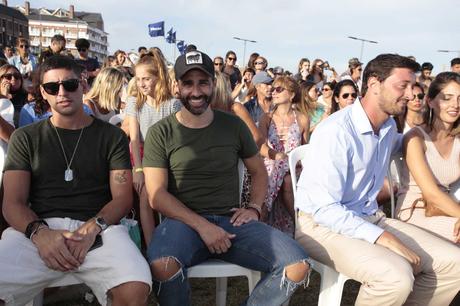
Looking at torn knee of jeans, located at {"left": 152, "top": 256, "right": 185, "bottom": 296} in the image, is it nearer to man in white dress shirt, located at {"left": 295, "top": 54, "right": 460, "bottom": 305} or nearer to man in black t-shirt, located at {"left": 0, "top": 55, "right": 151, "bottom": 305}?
man in black t-shirt, located at {"left": 0, "top": 55, "right": 151, "bottom": 305}

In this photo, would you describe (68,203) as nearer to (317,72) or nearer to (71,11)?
(317,72)

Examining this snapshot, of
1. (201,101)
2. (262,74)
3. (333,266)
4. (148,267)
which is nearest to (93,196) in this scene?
(148,267)

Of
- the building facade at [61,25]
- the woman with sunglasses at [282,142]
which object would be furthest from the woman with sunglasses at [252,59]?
the building facade at [61,25]

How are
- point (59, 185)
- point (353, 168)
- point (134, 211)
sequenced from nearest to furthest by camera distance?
point (59, 185), point (353, 168), point (134, 211)

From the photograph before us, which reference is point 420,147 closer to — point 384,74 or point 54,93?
point 384,74

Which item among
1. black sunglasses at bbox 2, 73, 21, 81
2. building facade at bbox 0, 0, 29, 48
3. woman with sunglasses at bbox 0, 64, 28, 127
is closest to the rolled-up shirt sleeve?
woman with sunglasses at bbox 0, 64, 28, 127

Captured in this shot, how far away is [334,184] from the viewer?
261 centimetres

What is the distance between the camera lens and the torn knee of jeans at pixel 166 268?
231 cm

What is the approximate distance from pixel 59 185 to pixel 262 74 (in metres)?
4.12

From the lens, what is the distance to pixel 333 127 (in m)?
2.70

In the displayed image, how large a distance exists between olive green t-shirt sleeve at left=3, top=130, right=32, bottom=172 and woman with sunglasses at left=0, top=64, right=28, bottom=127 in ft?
6.83

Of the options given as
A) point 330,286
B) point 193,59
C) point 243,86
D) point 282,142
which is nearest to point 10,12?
point 243,86

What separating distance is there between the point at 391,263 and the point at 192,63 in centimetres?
156

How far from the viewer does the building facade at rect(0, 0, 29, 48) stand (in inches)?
3076
